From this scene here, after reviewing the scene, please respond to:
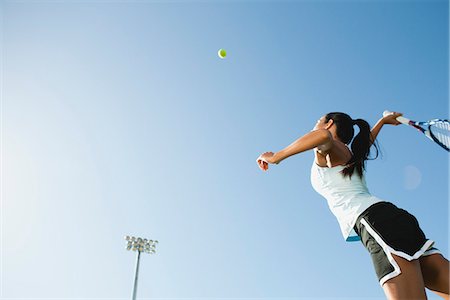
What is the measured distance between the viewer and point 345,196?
3416mm

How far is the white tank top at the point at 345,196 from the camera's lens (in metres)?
3.32

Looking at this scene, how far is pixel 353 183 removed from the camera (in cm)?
345

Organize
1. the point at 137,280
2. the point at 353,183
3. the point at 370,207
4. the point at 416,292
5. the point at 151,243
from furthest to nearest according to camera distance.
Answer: the point at 151,243, the point at 137,280, the point at 353,183, the point at 370,207, the point at 416,292

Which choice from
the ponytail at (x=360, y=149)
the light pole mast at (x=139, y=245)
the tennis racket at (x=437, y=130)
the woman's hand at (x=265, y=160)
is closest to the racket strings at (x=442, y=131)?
the tennis racket at (x=437, y=130)

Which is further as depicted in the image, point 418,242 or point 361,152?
point 361,152

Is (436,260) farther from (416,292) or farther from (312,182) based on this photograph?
(312,182)

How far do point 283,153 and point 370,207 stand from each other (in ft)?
2.56

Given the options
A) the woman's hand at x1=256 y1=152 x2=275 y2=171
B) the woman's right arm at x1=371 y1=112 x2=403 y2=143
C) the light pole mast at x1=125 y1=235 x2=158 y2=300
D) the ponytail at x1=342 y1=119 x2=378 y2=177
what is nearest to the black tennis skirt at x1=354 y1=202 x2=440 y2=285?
the ponytail at x1=342 y1=119 x2=378 y2=177

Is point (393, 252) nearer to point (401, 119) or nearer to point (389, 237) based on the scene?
point (389, 237)

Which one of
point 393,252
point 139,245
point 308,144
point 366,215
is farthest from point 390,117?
point 139,245

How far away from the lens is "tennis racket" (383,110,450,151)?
4.68 meters

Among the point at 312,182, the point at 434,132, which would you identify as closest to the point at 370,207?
the point at 312,182

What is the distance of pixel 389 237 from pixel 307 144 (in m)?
0.88

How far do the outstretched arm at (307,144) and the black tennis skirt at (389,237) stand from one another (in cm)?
62
